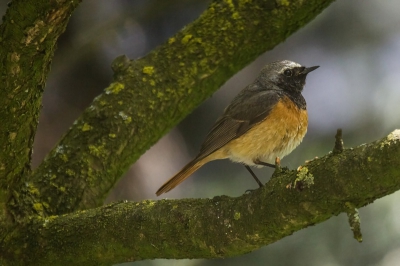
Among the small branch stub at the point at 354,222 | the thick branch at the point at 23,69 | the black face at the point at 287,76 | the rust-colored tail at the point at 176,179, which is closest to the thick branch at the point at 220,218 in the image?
the small branch stub at the point at 354,222

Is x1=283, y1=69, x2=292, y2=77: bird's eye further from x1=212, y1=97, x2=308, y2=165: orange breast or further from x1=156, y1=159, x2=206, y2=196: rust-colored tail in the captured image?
x1=156, y1=159, x2=206, y2=196: rust-colored tail

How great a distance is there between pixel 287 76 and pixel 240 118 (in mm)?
583

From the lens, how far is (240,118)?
4281mm

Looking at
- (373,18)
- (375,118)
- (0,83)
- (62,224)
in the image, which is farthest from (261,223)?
(373,18)

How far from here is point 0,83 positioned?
2.66 meters

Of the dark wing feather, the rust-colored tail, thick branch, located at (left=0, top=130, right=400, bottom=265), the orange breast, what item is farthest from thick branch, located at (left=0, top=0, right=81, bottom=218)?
the orange breast

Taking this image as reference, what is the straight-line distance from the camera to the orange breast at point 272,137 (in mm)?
4082

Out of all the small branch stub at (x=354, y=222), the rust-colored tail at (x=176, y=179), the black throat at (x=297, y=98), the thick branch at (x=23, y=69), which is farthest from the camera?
the black throat at (x=297, y=98)

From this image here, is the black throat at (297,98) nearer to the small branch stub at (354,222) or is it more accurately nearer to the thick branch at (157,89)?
the thick branch at (157,89)

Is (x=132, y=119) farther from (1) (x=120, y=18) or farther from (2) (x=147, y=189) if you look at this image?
(1) (x=120, y=18)

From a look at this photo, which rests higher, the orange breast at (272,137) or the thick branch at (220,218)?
the thick branch at (220,218)

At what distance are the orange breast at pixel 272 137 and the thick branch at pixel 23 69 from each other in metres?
1.71

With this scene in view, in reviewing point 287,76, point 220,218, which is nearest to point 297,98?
point 287,76

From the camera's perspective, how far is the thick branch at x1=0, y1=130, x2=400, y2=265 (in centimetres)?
211
